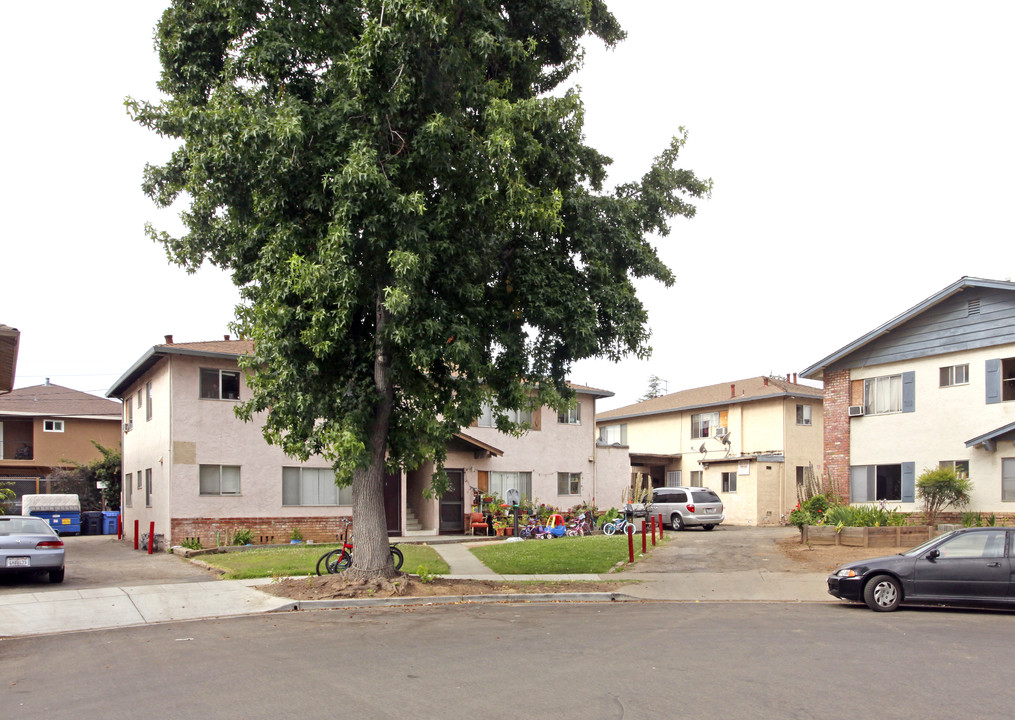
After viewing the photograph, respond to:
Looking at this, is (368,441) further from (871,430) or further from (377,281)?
(871,430)

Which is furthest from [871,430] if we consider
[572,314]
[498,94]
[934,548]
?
[498,94]

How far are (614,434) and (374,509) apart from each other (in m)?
32.5

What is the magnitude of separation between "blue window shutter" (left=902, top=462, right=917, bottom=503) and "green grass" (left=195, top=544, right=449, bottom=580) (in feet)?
44.6

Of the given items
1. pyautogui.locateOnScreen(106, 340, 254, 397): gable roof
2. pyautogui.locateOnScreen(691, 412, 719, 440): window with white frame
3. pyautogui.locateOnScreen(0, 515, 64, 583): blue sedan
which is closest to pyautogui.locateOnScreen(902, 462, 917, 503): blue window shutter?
pyautogui.locateOnScreen(691, 412, 719, 440): window with white frame

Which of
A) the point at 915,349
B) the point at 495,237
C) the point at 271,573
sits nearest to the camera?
the point at 495,237

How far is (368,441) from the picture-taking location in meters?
14.0

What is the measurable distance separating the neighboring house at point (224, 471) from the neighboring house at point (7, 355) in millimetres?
5272

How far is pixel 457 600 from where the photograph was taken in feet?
46.2

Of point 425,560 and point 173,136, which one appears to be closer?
point 173,136

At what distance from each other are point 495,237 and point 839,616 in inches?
315

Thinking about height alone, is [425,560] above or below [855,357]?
below

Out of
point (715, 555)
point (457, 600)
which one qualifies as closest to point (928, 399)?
point (715, 555)

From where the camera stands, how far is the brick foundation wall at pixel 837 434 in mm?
26781

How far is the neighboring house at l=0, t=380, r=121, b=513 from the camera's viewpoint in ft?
133
